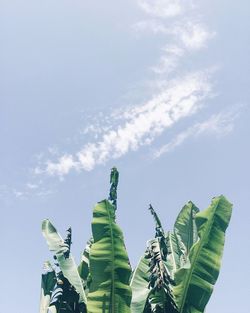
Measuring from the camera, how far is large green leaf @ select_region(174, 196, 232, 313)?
6.62m

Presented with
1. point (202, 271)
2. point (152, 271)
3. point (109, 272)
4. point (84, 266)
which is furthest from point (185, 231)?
point (109, 272)

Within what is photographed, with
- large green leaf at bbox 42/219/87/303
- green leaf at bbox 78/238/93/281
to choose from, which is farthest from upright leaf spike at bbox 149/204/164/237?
green leaf at bbox 78/238/93/281

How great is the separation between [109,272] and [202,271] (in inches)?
61.7

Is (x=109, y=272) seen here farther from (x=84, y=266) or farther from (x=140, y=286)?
(x=84, y=266)

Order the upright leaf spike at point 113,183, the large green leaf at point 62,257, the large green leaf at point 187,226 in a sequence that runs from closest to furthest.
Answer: the large green leaf at point 62,257
the upright leaf spike at point 113,183
the large green leaf at point 187,226

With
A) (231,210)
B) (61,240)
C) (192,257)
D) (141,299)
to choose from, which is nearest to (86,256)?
(61,240)

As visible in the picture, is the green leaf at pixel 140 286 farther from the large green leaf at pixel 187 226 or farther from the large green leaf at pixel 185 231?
the large green leaf at pixel 187 226

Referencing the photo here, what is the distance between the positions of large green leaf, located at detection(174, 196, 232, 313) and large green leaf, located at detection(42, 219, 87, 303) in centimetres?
180

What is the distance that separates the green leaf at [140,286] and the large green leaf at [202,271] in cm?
58

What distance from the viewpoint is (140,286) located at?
7.34 m

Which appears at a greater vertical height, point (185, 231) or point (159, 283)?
point (185, 231)

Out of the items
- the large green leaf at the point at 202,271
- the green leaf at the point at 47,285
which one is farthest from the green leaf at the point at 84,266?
the large green leaf at the point at 202,271

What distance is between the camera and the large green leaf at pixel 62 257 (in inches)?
285

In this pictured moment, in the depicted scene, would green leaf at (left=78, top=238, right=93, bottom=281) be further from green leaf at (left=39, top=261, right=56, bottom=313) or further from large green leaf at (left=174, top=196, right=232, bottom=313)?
large green leaf at (left=174, top=196, right=232, bottom=313)
